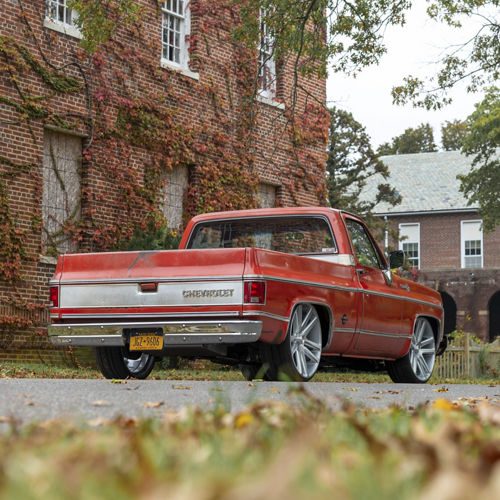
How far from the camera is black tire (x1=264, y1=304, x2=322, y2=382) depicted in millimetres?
9516

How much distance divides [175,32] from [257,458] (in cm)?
1776

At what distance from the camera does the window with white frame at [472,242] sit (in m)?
48.0

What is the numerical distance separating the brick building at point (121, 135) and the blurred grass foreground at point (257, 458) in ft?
34.1

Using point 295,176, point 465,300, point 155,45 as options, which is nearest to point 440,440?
point 155,45

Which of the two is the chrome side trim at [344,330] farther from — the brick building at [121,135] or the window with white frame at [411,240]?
the window with white frame at [411,240]

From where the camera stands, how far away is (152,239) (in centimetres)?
1722

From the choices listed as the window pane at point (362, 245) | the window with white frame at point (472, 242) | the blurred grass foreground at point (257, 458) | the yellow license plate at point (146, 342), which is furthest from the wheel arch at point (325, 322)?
the window with white frame at point (472, 242)

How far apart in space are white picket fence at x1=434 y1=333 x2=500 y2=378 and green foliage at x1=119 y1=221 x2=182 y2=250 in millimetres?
6974

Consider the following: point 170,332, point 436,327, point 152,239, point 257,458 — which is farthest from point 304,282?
point 152,239

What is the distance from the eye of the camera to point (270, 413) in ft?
15.0

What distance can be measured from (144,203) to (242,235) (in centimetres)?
729

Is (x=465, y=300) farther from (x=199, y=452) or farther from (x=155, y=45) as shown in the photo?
(x=199, y=452)

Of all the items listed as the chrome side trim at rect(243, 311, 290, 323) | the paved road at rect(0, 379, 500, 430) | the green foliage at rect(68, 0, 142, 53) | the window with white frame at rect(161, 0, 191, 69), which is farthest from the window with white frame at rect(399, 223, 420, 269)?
the paved road at rect(0, 379, 500, 430)

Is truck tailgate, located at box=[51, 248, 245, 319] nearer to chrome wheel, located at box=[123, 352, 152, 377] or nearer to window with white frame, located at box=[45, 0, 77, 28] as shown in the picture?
chrome wheel, located at box=[123, 352, 152, 377]
